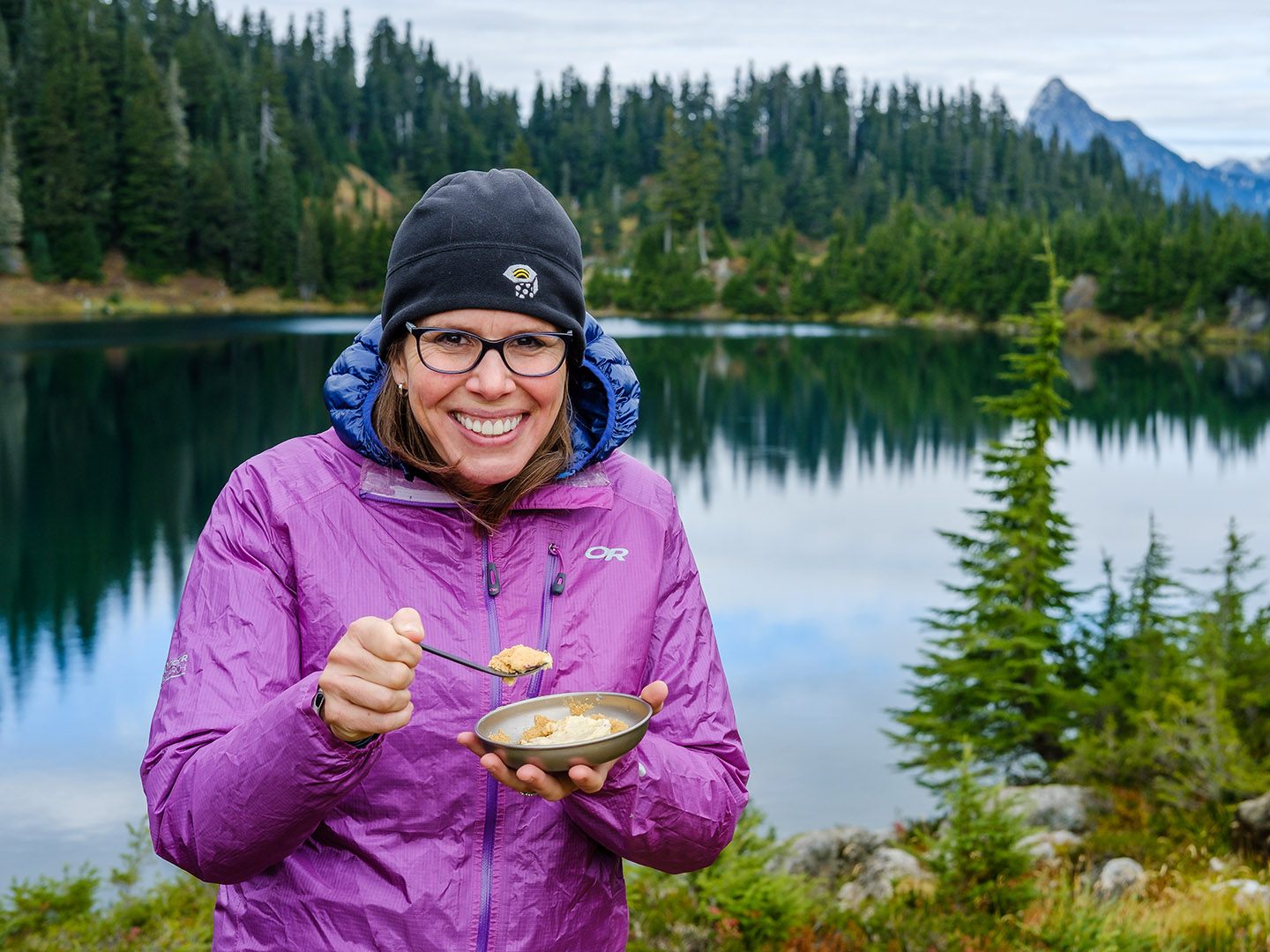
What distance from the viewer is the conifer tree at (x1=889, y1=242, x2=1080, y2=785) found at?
13148 mm

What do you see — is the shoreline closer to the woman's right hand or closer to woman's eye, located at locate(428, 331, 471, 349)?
woman's eye, located at locate(428, 331, 471, 349)

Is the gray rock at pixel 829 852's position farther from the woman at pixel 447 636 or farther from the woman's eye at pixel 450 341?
the woman's eye at pixel 450 341

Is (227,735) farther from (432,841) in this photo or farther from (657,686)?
(657,686)

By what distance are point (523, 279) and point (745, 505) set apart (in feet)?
81.7

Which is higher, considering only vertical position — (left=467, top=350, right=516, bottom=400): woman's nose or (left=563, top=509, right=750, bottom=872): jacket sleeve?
(left=467, top=350, right=516, bottom=400): woman's nose

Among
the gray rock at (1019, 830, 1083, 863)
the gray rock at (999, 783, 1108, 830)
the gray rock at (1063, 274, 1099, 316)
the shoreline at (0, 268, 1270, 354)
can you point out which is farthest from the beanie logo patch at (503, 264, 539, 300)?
the gray rock at (1063, 274, 1099, 316)

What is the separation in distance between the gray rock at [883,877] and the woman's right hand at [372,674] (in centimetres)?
596

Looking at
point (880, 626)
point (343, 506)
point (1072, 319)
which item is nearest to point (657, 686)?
point (343, 506)

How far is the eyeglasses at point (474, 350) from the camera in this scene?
2.27 m

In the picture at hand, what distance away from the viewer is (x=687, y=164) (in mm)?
88188

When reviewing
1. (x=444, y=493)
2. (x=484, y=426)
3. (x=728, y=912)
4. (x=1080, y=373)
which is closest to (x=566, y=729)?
(x=444, y=493)

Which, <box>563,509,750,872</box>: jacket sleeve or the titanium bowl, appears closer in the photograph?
the titanium bowl

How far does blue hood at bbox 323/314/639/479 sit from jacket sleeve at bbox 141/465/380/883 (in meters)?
0.23

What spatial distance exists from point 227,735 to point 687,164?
294 feet
